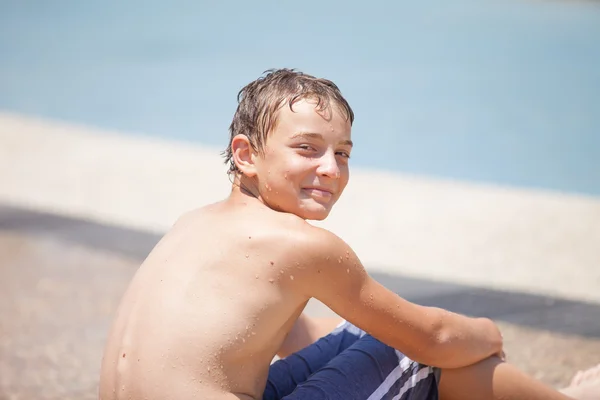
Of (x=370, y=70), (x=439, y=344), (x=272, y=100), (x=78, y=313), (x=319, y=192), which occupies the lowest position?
(x=78, y=313)

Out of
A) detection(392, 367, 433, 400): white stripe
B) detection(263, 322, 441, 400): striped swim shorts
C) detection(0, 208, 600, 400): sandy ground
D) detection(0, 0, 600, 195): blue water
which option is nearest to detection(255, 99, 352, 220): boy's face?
detection(263, 322, 441, 400): striped swim shorts

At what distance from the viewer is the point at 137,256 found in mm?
4699

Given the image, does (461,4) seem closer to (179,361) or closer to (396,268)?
(396,268)

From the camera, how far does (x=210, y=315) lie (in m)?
1.86

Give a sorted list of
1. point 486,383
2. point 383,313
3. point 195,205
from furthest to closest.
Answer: point 195,205
point 486,383
point 383,313

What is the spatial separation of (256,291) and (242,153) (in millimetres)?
429

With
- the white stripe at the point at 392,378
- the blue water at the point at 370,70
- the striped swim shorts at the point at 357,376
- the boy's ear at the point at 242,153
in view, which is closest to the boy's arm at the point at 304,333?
the striped swim shorts at the point at 357,376

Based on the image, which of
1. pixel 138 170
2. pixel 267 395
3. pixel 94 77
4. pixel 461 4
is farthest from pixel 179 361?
pixel 461 4

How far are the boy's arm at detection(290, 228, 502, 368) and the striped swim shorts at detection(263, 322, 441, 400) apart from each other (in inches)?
3.5

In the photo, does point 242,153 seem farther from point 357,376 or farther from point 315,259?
point 357,376

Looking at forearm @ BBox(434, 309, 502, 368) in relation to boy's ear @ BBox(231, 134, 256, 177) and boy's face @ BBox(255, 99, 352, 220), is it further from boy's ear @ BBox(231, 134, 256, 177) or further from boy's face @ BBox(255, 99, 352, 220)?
boy's ear @ BBox(231, 134, 256, 177)

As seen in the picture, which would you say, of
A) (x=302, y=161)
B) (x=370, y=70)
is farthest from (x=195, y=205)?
(x=370, y=70)

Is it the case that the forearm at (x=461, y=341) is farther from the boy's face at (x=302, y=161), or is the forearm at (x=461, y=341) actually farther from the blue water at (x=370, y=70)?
the blue water at (x=370, y=70)

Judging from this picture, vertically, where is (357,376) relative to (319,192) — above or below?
below
